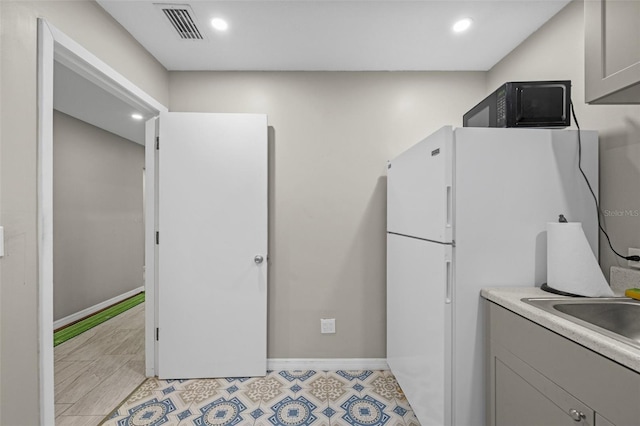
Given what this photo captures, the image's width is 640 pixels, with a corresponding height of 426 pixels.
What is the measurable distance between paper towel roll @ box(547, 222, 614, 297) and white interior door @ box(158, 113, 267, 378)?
175 centimetres

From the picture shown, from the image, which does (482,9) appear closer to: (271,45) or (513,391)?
(271,45)

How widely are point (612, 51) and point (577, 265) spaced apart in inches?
31.9

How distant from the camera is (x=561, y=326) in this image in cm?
98

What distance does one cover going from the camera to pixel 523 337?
45.9 inches

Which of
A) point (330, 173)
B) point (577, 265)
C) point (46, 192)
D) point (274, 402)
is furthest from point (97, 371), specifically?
point (577, 265)

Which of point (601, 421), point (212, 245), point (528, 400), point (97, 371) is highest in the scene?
point (212, 245)

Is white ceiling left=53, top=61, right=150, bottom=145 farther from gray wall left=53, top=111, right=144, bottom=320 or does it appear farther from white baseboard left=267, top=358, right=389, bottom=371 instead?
white baseboard left=267, top=358, right=389, bottom=371

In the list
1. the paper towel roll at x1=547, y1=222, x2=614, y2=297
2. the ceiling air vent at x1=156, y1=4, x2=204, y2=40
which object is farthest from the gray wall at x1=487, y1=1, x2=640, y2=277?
the ceiling air vent at x1=156, y1=4, x2=204, y2=40

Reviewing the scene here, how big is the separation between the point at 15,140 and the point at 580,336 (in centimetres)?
212

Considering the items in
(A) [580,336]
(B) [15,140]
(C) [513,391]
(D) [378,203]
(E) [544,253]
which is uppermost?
(B) [15,140]

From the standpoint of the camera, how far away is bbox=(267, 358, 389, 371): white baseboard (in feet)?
7.91

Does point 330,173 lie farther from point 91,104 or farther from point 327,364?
point 91,104

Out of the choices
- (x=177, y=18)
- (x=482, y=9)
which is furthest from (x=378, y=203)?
(x=177, y=18)

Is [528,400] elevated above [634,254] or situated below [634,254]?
below
